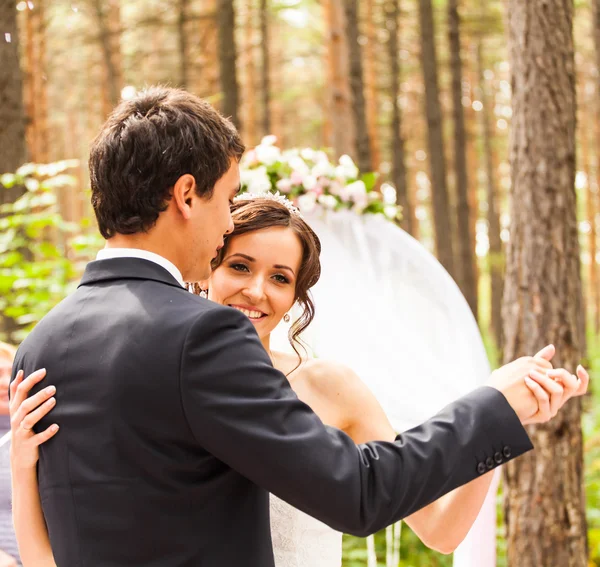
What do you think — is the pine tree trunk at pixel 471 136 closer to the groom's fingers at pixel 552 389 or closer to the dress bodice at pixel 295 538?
the dress bodice at pixel 295 538

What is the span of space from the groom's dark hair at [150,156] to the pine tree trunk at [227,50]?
8170 mm

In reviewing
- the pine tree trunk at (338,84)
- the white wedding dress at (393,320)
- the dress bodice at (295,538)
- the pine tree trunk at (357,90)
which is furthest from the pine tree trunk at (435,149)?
the dress bodice at (295,538)

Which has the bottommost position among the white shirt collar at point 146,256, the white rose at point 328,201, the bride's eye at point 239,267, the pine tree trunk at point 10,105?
the bride's eye at point 239,267

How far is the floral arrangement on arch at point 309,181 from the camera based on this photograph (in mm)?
4631

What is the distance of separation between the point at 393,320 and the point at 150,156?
3621 millimetres

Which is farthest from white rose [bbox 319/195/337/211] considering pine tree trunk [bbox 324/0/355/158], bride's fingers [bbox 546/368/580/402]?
pine tree trunk [bbox 324/0/355/158]

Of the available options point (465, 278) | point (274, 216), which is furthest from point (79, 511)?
point (465, 278)

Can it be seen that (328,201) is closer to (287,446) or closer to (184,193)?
(184,193)

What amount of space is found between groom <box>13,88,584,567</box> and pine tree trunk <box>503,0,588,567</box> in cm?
290

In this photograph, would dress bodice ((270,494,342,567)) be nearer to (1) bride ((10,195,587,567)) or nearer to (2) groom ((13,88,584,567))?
(1) bride ((10,195,587,567))

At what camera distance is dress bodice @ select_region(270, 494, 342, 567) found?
Result: 2592 millimetres

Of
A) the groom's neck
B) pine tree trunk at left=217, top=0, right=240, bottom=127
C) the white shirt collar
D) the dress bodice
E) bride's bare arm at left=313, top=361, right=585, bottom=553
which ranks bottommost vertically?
the dress bodice

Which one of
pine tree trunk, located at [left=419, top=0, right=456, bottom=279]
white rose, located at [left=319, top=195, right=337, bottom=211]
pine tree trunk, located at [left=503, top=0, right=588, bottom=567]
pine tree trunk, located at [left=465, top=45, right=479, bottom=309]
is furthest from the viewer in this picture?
pine tree trunk, located at [left=465, top=45, right=479, bottom=309]

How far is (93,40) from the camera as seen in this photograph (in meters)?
11.9
